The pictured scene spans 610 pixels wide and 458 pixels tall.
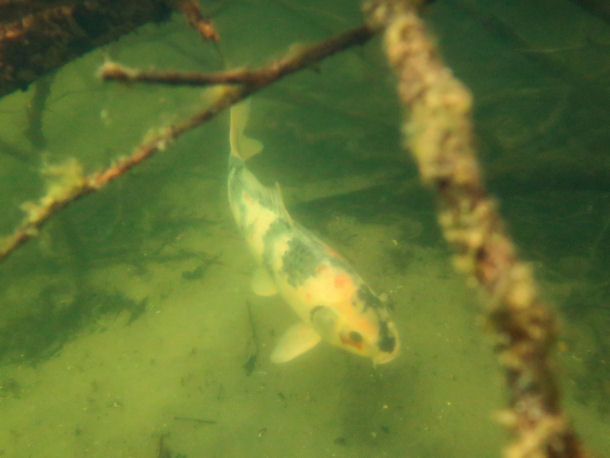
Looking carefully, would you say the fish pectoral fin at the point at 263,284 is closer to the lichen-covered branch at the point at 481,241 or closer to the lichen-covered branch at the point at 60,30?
the lichen-covered branch at the point at 60,30

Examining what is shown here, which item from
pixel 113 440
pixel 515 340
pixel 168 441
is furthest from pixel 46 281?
pixel 515 340

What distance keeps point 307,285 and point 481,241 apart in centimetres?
302

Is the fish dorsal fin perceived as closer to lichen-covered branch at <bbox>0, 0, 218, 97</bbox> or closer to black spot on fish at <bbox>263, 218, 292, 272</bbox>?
black spot on fish at <bbox>263, 218, 292, 272</bbox>

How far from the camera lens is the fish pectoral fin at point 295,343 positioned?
387 centimetres

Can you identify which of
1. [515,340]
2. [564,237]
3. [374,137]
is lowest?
[564,237]

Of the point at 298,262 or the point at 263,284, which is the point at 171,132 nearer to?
the point at 298,262

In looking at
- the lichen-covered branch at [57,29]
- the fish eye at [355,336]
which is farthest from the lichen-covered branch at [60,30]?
the fish eye at [355,336]

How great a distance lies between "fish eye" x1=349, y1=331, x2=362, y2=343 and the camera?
3525 mm

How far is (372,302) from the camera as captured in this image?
3.65 m

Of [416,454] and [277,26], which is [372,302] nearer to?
[416,454]

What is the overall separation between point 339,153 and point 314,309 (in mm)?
3858

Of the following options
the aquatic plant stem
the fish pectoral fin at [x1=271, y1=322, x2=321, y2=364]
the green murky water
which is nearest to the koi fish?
the fish pectoral fin at [x1=271, y1=322, x2=321, y2=364]

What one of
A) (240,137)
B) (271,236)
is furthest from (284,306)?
(240,137)

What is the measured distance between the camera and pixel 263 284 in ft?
15.2
